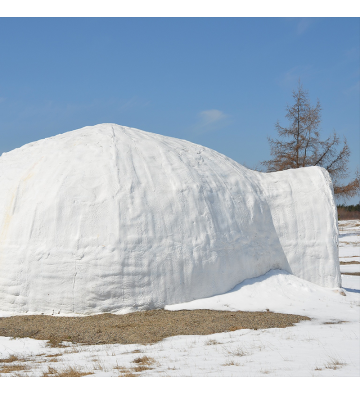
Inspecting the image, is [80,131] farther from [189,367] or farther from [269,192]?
[189,367]

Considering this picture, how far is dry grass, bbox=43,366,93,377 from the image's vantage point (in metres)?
4.66

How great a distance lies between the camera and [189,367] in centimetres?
498

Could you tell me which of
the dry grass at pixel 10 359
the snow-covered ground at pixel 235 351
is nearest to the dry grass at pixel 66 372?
the snow-covered ground at pixel 235 351

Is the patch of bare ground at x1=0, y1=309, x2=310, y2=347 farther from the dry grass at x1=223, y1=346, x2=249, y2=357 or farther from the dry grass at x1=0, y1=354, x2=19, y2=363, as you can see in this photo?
the dry grass at x1=223, y1=346, x2=249, y2=357

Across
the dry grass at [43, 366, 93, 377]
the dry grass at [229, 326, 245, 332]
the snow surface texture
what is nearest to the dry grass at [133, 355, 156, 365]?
the dry grass at [43, 366, 93, 377]

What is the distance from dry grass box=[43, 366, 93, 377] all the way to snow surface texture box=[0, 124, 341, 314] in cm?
306

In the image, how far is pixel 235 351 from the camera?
5.70 m

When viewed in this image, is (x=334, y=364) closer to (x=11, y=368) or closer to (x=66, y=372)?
(x=66, y=372)

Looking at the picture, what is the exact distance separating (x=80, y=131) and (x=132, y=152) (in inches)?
68.6

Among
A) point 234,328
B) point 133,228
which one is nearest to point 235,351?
point 234,328

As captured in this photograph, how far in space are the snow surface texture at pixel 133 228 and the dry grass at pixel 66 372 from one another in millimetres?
3055

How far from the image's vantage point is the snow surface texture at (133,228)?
8008 millimetres

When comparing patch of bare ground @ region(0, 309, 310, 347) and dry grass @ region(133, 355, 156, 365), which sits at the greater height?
patch of bare ground @ region(0, 309, 310, 347)

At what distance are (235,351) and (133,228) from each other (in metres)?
3.35
